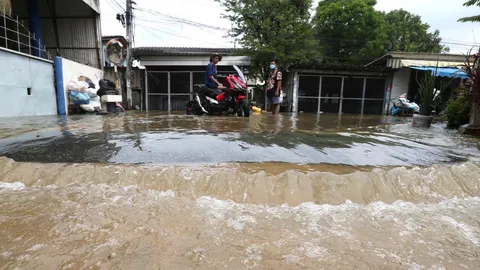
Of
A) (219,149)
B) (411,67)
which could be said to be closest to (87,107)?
(219,149)

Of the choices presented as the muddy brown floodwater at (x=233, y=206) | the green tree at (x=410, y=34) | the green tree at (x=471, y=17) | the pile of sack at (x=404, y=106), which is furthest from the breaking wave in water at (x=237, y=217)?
the green tree at (x=410, y=34)

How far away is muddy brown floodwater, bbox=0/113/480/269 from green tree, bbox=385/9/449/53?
92.9ft

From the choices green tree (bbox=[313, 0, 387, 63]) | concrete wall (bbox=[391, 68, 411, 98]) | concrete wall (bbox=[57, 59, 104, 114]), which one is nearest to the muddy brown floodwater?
concrete wall (bbox=[57, 59, 104, 114])

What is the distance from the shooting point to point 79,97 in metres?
9.57

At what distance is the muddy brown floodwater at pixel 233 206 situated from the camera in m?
1.67

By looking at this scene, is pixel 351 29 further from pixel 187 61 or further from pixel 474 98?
pixel 474 98

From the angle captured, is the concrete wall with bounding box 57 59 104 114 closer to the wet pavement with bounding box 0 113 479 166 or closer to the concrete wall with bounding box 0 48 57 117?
the concrete wall with bounding box 0 48 57 117

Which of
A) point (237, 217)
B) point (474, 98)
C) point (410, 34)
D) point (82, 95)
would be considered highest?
point (410, 34)

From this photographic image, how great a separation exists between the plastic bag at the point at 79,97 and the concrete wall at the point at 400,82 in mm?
14042

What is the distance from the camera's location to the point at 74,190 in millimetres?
2502

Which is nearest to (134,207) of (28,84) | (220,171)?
(220,171)

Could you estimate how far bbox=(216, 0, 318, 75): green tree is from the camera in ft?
45.2

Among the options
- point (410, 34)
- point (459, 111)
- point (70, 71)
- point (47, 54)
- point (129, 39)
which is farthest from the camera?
point (410, 34)

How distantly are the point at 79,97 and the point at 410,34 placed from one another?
96.9 feet
